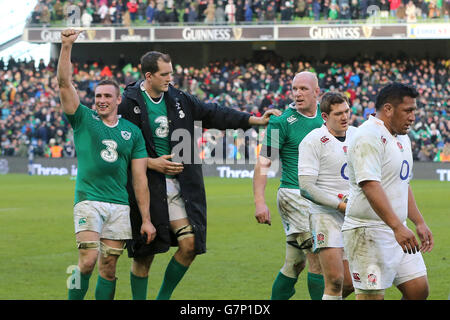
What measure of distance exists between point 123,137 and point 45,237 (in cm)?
752

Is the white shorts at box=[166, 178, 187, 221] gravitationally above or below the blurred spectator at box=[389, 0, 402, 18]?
below

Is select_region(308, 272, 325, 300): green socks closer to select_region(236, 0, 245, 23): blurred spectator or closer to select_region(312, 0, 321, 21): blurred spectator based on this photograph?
select_region(312, 0, 321, 21): blurred spectator

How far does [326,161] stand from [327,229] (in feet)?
1.99

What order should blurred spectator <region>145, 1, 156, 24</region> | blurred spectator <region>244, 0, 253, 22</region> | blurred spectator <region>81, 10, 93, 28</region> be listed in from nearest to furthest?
blurred spectator <region>244, 0, 253, 22</region> → blurred spectator <region>145, 1, 156, 24</region> → blurred spectator <region>81, 10, 93, 28</region>

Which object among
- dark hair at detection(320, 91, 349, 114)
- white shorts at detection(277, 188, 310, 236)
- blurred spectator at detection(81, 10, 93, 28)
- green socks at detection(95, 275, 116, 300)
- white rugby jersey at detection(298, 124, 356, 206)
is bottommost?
green socks at detection(95, 275, 116, 300)

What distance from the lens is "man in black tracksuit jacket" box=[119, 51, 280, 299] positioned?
7.64 metres

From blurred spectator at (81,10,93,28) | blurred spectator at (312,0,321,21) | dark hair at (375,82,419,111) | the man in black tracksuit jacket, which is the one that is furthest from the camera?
blurred spectator at (81,10,93,28)

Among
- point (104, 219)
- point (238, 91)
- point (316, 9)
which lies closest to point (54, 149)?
point (238, 91)

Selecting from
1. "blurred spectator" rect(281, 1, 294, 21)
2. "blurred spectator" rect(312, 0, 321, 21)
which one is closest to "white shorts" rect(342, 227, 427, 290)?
"blurred spectator" rect(312, 0, 321, 21)

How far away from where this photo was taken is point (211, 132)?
1307 inches

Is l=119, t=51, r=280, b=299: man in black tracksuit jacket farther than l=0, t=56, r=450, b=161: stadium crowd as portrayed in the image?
No

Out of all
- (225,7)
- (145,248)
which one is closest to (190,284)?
(145,248)

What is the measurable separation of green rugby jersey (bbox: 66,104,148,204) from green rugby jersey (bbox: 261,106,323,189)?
4.51ft

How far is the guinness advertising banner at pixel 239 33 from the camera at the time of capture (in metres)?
40.6
